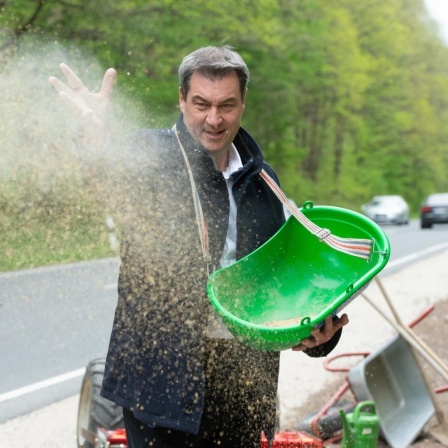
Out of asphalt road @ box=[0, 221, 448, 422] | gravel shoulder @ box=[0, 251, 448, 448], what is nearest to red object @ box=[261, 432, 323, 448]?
gravel shoulder @ box=[0, 251, 448, 448]

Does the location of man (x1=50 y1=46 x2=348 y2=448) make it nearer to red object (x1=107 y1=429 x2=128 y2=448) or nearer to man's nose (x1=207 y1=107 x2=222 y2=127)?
man's nose (x1=207 y1=107 x2=222 y2=127)

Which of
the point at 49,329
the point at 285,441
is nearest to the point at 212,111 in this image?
the point at 285,441

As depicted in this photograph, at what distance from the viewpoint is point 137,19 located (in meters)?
17.4

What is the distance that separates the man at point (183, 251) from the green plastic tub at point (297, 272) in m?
0.11

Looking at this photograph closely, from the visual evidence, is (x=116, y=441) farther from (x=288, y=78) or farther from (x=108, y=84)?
(x=288, y=78)

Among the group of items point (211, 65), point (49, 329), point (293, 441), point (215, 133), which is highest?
point (211, 65)

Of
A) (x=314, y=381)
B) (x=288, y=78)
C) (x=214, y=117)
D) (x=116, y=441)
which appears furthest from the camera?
(x=288, y=78)

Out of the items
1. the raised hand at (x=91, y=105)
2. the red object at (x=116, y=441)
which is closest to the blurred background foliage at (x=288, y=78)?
the raised hand at (x=91, y=105)

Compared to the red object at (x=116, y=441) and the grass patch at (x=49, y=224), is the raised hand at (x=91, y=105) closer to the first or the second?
the grass patch at (x=49, y=224)

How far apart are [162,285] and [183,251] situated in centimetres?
13

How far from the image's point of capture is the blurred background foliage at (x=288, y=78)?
13.7m

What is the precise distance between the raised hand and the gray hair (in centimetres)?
23

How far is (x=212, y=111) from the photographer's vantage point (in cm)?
245

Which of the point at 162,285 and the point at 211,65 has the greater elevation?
the point at 211,65
